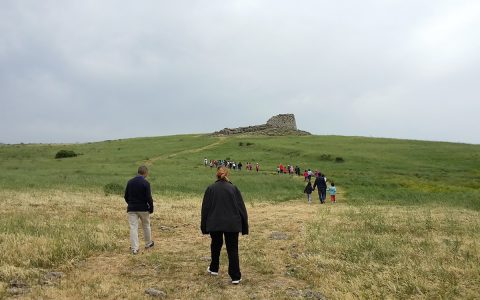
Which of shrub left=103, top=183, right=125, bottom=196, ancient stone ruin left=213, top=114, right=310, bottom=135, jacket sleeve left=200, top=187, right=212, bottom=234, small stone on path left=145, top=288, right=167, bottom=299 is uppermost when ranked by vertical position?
ancient stone ruin left=213, top=114, right=310, bottom=135

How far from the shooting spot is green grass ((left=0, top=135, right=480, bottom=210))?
32031mm

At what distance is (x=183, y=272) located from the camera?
30.6 ft

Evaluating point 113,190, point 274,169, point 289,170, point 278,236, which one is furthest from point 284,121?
point 278,236

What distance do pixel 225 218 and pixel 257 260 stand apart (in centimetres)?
215

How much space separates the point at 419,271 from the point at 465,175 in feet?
150

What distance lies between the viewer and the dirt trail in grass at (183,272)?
7793mm

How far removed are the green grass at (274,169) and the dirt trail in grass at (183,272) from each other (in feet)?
53.6

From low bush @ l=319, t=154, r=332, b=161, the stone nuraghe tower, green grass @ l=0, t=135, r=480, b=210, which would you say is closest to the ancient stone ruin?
the stone nuraghe tower

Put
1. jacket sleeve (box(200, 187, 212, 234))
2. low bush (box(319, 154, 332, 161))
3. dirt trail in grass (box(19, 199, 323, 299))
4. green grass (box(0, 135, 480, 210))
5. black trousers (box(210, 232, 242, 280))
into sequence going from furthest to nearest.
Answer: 1. low bush (box(319, 154, 332, 161))
2. green grass (box(0, 135, 480, 210))
3. jacket sleeve (box(200, 187, 212, 234))
4. black trousers (box(210, 232, 242, 280))
5. dirt trail in grass (box(19, 199, 323, 299))

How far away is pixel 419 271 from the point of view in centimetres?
862

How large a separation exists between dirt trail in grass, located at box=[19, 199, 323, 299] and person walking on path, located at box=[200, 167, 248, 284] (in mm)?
445

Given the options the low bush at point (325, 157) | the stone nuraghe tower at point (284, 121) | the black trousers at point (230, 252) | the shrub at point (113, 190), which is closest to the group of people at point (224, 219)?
the black trousers at point (230, 252)

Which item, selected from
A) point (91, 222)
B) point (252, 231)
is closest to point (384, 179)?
point (252, 231)

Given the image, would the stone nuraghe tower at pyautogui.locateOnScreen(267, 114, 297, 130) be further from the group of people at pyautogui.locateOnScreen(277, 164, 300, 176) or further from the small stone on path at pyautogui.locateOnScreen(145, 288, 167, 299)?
the small stone on path at pyautogui.locateOnScreen(145, 288, 167, 299)
